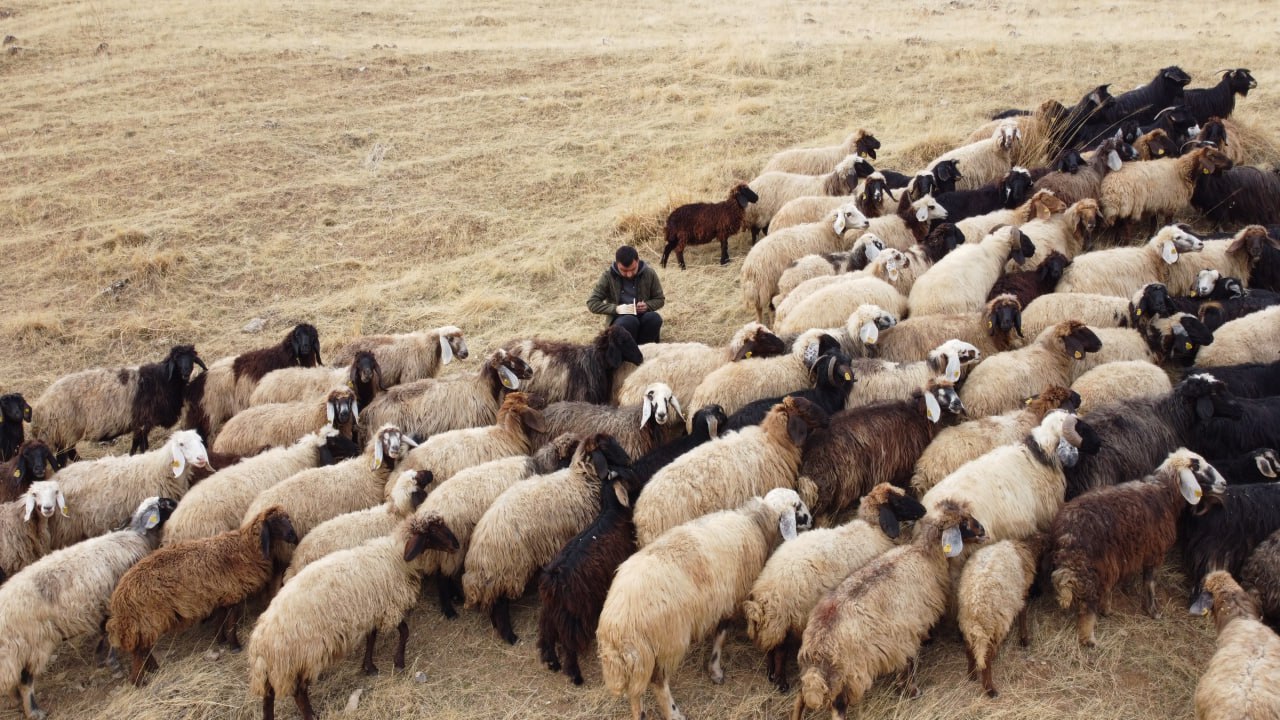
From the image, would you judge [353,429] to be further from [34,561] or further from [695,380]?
[695,380]

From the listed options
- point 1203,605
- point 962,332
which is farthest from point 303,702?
point 962,332

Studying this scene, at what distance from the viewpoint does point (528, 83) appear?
20672 millimetres

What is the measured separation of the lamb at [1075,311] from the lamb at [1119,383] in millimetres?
1066

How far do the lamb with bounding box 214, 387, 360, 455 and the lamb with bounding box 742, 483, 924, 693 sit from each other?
4283 millimetres

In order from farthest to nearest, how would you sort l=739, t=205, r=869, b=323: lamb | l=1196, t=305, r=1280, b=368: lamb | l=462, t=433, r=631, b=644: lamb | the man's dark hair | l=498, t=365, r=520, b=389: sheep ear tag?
l=739, t=205, r=869, b=323: lamb
the man's dark hair
l=498, t=365, r=520, b=389: sheep ear tag
l=1196, t=305, r=1280, b=368: lamb
l=462, t=433, r=631, b=644: lamb

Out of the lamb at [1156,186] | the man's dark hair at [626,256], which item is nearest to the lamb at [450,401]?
the man's dark hair at [626,256]

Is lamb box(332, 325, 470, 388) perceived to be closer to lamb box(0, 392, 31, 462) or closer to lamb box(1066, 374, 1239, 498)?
lamb box(0, 392, 31, 462)

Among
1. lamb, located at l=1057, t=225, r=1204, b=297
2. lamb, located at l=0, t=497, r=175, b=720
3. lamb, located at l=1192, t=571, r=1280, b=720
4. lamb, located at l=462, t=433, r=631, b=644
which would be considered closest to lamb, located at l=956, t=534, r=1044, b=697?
lamb, located at l=1192, t=571, r=1280, b=720

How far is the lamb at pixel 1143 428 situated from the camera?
685 centimetres

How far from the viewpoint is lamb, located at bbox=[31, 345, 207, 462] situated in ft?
31.0

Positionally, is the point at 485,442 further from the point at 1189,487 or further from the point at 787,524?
the point at 1189,487

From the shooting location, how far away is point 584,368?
9289mm

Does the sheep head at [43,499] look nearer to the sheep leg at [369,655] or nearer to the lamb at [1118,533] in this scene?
the sheep leg at [369,655]

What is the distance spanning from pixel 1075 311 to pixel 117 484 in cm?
881
